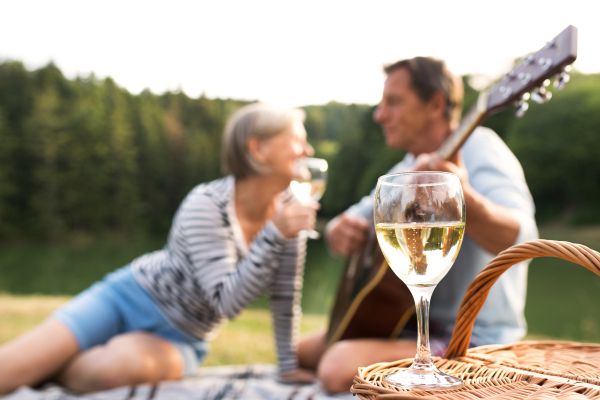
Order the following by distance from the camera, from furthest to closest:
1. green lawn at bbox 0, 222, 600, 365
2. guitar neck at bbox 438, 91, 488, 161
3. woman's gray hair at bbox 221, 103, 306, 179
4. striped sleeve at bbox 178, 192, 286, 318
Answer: green lawn at bbox 0, 222, 600, 365, woman's gray hair at bbox 221, 103, 306, 179, striped sleeve at bbox 178, 192, 286, 318, guitar neck at bbox 438, 91, 488, 161

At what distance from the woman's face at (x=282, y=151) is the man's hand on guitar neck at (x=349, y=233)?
0.33 meters

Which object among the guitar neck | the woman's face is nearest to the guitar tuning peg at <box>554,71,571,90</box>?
the guitar neck

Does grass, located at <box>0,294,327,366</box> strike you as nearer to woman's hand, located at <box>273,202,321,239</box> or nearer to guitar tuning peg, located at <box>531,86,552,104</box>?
woman's hand, located at <box>273,202,321,239</box>

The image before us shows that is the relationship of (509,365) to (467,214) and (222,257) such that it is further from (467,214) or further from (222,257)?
(222,257)

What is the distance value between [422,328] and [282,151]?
158 cm

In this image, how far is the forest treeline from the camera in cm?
1842

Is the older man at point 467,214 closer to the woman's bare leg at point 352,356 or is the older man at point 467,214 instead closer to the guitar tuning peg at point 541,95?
the woman's bare leg at point 352,356

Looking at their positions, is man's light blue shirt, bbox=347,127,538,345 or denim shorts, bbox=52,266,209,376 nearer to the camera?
man's light blue shirt, bbox=347,127,538,345

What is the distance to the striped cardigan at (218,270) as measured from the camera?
1848mm

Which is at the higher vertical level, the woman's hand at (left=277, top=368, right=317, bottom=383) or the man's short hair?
the man's short hair

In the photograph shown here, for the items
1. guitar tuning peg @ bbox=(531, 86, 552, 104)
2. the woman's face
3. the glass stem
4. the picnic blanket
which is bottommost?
the picnic blanket

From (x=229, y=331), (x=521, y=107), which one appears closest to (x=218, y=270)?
(x=521, y=107)

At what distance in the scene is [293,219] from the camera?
1.85m

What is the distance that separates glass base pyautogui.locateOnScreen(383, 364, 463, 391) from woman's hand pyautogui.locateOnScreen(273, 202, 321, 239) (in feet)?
3.69
